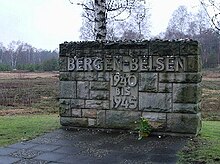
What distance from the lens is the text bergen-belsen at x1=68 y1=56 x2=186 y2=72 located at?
7.75m

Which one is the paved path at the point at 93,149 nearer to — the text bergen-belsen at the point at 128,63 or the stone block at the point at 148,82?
the stone block at the point at 148,82

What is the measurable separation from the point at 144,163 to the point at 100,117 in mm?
2870

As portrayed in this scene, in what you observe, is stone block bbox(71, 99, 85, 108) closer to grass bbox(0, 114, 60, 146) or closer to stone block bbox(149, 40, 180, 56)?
grass bbox(0, 114, 60, 146)

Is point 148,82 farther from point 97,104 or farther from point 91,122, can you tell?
point 91,122

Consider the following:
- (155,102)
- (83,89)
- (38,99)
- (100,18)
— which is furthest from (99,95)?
(38,99)

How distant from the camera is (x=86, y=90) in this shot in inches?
336

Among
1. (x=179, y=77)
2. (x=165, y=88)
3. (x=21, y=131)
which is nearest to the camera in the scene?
(x=179, y=77)

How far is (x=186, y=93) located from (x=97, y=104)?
A: 6.27 ft

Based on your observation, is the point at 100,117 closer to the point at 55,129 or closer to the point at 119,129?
the point at 119,129

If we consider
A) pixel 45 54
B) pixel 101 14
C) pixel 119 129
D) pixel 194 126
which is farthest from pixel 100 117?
pixel 45 54

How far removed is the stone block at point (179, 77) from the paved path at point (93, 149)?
3.67ft

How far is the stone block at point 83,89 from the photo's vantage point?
8.53 meters

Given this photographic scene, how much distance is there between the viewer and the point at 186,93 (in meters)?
7.72

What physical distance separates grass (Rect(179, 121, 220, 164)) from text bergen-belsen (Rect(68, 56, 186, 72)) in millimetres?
1441
